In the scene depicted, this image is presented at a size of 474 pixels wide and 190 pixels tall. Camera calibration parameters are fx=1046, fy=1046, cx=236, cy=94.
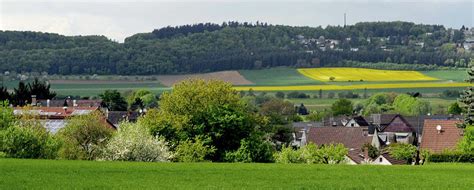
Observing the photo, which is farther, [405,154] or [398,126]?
[398,126]

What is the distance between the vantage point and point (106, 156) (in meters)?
57.7

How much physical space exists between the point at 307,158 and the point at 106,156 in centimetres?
1215

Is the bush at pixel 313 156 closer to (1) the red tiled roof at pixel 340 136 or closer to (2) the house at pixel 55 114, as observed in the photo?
(2) the house at pixel 55 114

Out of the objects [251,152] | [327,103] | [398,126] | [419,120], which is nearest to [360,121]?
[398,126]

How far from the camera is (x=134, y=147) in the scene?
2270 inches

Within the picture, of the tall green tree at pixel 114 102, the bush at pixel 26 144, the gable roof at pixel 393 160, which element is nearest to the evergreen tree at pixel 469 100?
the gable roof at pixel 393 160

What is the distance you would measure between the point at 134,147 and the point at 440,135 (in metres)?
23.8

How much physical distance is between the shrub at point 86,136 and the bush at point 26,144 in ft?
11.0

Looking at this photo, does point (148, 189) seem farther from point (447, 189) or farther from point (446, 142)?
point (446, 142)

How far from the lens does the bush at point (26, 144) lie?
5325 centimetres

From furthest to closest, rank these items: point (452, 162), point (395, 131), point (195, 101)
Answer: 1. point (395, 131)
2. point (195, 101)
3. point (452, 162)

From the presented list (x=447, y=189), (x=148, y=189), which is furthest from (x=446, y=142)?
(x=148, y=189)

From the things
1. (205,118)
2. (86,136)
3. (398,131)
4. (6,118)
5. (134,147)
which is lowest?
(398,131)

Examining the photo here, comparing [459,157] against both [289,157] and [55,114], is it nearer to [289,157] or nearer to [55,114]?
[289,157]
